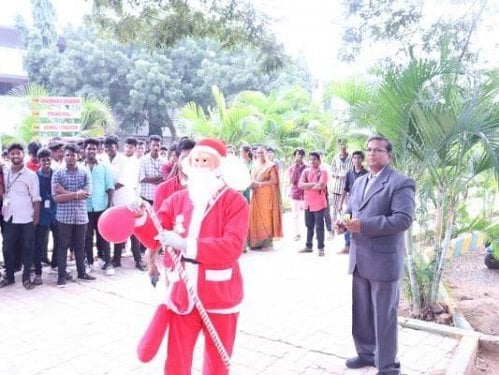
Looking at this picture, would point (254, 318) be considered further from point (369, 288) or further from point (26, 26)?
point (26, 26)

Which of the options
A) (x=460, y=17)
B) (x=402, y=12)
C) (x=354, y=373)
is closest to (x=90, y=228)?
(x=354, y=373)

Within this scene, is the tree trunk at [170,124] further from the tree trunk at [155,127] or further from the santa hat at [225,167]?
the santa hat at [225,167]

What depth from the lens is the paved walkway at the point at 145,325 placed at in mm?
3980

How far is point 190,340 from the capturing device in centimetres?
281

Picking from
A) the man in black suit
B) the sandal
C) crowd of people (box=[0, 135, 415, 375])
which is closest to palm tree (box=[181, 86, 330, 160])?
crowd of people (box=[0, 135, 415, 375])

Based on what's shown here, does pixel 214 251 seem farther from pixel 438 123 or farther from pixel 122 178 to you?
pixel 122 178

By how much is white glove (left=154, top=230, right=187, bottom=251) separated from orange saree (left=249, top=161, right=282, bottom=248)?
5.85 meters

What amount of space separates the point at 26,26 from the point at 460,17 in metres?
23.0

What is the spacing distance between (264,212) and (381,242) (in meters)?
5.19

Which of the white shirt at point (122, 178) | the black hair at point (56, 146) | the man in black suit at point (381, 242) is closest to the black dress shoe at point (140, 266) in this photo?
the white shirt at point (122, 178)

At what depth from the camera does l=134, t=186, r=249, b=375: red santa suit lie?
8.89 ft

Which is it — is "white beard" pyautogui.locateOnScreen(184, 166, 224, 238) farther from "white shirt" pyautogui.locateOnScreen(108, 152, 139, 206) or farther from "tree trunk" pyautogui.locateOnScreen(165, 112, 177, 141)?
"tree trunk" pyautogui.locateOnScreen(165, 112, 177, 141)

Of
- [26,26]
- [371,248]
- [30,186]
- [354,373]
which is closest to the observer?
[371,248]

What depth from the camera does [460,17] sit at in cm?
720
